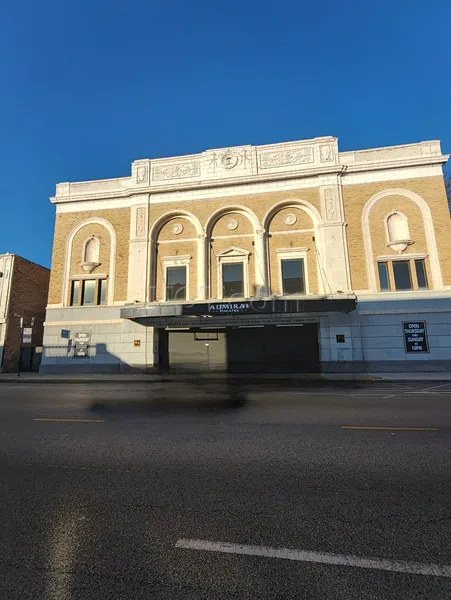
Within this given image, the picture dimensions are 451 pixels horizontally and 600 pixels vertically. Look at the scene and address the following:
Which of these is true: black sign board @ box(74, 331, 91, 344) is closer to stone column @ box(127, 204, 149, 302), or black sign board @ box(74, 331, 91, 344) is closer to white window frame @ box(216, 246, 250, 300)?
stone column @ box(127, 204, 149, 302)

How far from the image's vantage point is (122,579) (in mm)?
2338

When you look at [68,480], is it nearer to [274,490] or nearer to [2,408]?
[274,490]

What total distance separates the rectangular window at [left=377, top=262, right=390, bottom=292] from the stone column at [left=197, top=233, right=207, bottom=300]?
11397 millimetres

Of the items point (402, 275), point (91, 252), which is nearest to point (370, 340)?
point (402, 275)

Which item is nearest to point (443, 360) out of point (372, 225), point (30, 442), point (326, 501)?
point (372, 225)

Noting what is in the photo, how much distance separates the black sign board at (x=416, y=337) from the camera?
2002cm

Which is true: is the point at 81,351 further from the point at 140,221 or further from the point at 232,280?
the point at 232,280

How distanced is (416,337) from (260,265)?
34.5 ft

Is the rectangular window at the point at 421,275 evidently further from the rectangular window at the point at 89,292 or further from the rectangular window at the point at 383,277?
the rectangular window at the point at 89,292

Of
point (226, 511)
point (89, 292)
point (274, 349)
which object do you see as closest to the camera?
point (226, 511)

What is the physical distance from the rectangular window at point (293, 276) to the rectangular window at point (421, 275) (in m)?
7.07

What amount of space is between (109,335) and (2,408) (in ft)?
45.2

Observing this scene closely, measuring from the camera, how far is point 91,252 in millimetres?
25172

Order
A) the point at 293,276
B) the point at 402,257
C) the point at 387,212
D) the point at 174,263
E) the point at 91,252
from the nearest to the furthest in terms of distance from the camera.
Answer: the point at 402,257
the point at 387,212
the point at 293,276
the point at 174,263
the point at 91,252
